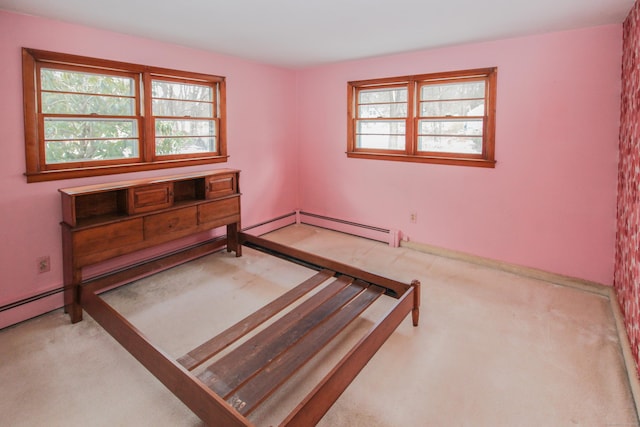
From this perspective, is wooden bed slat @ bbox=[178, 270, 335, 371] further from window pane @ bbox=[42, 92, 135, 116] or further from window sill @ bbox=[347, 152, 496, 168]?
window pane @ bbox=[42, 92, 135, 116]

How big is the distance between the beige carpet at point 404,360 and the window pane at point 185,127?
153 cm

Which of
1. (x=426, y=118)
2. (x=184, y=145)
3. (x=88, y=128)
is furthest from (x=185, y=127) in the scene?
(x=426, y=118)

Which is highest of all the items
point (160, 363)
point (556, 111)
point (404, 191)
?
point (556, 111)

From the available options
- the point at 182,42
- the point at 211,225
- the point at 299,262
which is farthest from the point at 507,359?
the point at 182,42

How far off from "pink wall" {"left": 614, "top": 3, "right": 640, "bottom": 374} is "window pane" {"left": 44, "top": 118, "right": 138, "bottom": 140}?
416 centimetres

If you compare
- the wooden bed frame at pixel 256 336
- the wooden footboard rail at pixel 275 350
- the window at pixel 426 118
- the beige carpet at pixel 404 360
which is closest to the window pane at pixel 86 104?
the wooden bed frame at pixel 256 336

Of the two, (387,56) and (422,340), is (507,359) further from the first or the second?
(387,56)

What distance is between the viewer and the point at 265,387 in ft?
6.53

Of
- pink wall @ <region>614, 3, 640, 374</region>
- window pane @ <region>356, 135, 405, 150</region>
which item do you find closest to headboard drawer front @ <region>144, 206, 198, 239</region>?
window pane @ <region>356, 135, 405, 150</region>

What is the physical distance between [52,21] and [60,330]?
242cm

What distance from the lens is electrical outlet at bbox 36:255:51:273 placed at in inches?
120

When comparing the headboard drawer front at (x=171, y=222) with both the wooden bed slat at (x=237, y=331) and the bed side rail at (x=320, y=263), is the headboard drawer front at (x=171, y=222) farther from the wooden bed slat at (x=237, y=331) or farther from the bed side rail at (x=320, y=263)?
the wooden bed slat at (x=237, y=331)

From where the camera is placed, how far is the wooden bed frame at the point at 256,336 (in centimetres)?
173

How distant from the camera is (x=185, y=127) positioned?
416cm
